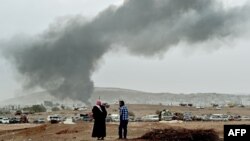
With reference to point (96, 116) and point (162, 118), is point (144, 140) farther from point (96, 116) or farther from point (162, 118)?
point (162, 118)

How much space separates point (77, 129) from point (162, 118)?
38248 millimetres

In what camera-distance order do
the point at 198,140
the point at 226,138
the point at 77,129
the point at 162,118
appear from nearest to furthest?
the point at 226,138 < the point at 198,140 < the point at 77,129 < the point at 162,118

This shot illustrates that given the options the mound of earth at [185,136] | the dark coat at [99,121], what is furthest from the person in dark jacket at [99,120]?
the mound of earth at [185,136]

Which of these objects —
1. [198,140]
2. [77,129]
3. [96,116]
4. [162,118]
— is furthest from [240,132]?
[162,118]

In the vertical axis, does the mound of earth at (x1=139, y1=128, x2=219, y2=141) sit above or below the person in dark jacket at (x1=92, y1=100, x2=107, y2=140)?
below

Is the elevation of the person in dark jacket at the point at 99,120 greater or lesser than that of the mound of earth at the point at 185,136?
greater

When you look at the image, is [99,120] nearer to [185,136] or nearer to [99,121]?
[99,121]

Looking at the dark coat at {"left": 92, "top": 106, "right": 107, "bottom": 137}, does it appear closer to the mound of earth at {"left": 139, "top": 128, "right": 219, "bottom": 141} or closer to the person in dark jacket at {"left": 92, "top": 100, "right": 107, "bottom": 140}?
the person in dark jacket at {"left": 92, "top": 100, "right": 107, "bottom": 140}

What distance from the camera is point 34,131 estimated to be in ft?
132

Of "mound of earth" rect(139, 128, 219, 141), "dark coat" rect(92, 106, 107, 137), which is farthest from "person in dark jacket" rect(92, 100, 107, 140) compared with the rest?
"mound of earth" rect(139, 128, 219, 141)

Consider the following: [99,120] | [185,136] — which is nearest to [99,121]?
[99,120]

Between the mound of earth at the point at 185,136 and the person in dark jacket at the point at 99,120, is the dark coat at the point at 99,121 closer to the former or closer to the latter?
the person in dark jacket at the point at 99,120

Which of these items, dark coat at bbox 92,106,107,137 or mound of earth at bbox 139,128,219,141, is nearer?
mound of earth at bbox 139,128,219,141

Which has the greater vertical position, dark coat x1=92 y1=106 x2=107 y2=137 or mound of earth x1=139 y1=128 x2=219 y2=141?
dark coat x1=92 y1=106 x2=107 y2=137
